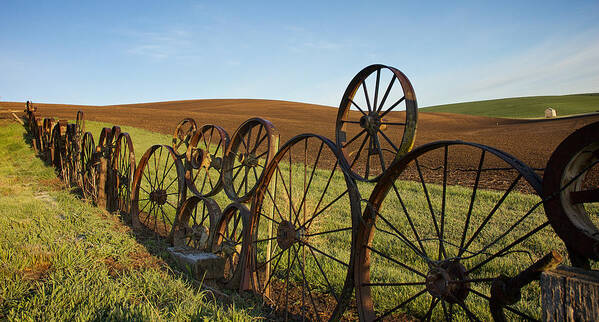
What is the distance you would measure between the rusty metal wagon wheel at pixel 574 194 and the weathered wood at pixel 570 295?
0.42 feet

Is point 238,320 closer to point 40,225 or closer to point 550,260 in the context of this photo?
point 550,260

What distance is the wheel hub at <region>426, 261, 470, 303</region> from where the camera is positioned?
7.09 feet

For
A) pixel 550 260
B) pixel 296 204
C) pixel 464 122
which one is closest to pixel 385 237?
pixel 296 204

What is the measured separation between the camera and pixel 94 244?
436 centimetres

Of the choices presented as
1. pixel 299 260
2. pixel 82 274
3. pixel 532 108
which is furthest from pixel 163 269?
pixel 532 108

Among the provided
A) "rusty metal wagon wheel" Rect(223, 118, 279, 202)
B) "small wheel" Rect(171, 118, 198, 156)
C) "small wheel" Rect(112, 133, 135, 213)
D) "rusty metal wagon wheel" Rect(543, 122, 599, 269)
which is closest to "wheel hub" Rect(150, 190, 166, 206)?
"small wheel" Rect(171, 118, 198, 156)

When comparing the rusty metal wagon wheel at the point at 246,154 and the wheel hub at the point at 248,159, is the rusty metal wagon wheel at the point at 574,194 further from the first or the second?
the wheel hub at the point at 248,159

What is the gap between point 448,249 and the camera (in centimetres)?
503

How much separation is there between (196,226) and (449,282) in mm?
3315

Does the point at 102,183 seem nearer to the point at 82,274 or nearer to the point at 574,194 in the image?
the point at 82,274

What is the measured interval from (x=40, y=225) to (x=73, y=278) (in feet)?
7.26

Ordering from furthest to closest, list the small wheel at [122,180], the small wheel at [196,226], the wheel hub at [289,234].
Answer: the small wheel at [122,180], the small wheel at [196,226], the wheel hub at [289,234]

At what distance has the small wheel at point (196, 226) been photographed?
4371 millimetres

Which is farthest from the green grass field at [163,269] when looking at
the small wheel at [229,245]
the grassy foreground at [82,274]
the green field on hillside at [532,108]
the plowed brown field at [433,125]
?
the green field on hillside at [532,108]
